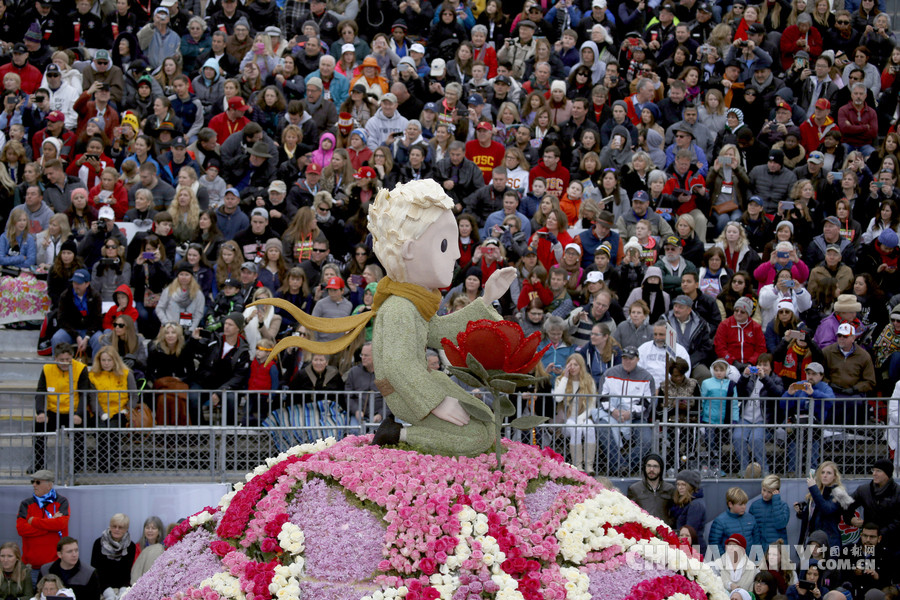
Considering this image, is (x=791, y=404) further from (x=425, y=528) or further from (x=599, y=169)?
(x=425, y=528)

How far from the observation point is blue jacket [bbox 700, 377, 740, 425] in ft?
37.7

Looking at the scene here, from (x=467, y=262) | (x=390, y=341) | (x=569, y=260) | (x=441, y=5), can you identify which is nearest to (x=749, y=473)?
(x=569, y=260)

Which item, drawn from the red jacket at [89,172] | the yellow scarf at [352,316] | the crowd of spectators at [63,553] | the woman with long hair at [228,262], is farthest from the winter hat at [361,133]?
the yellow scarf at [352,316]

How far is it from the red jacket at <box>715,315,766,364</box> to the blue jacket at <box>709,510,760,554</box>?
7.07 ft

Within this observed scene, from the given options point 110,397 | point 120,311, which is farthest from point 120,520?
point 120,311

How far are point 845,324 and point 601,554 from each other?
23.6ft

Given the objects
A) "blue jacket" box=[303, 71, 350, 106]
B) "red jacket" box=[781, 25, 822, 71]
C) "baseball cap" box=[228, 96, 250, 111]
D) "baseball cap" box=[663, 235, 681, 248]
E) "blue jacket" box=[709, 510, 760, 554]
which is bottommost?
"blue jacket" box=[709, 510, 760, 554]

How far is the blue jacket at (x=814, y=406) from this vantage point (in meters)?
11.5

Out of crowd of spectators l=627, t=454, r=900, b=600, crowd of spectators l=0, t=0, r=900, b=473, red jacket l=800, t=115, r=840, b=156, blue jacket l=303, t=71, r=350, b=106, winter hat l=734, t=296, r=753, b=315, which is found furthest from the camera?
blue jacket l=303, t=71, r=350, b=106

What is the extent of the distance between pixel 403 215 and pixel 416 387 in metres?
0.94

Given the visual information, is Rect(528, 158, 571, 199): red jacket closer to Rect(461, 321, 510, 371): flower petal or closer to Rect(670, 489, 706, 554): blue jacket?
Rect(670, 489, 706, 554): blue jacket

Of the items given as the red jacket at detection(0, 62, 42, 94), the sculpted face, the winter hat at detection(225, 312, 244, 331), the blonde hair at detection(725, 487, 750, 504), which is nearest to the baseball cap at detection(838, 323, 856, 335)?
the blonde hair at detection(725, 487, 750, 504)

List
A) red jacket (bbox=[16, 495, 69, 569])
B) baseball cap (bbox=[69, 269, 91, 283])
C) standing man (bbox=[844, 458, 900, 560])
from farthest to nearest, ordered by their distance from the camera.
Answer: baseball cap (bbox=[69, 269, 91, 283]) → red jacket (bbox=[16, 495, 69, 569]) → standing man (bbox=[844, 458, 900, 560])

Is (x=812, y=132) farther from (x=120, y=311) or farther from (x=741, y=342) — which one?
(x=120, y=311)
